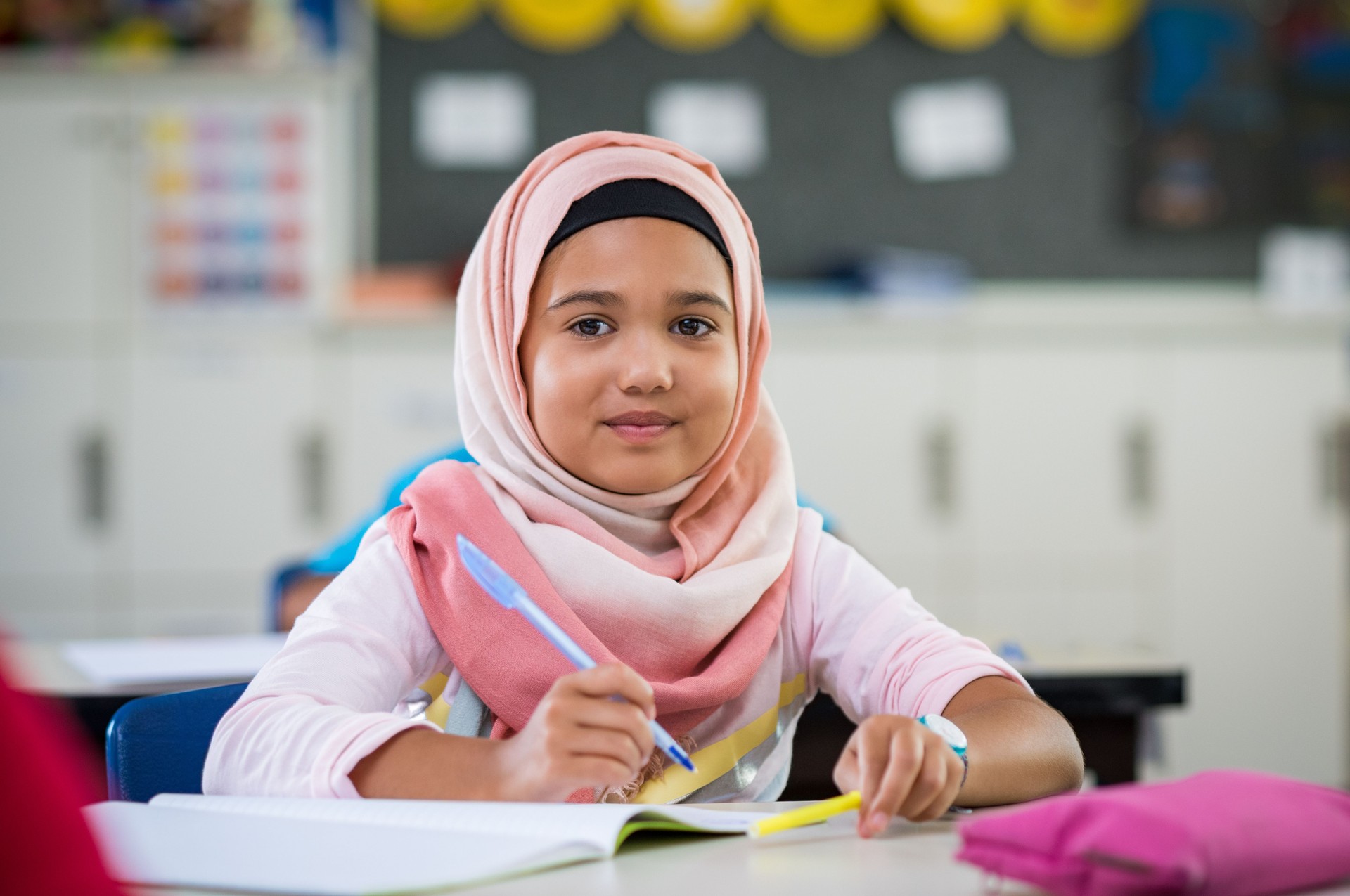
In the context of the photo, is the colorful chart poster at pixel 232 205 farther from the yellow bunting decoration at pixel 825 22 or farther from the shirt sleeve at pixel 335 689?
the shirt sleeve at pixel 335 689

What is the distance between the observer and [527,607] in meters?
0.80

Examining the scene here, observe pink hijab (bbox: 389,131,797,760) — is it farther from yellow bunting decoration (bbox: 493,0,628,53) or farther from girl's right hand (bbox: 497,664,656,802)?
yellow bunting decoration (bbox: 493,0,628,53)

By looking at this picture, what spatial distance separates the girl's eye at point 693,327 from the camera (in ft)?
3.56

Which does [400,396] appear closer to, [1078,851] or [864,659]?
[864,659]

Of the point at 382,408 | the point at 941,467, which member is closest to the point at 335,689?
the point at 382,408

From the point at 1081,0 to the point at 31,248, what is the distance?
2766mm

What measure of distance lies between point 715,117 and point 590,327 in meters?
2.69

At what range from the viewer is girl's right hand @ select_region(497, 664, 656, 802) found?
2.45 ft

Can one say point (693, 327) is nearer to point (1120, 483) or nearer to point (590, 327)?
point (590, 327)

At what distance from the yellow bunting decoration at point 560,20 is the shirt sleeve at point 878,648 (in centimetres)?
269

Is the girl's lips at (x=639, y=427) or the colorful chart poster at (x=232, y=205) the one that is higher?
the colorful chart poster at (x=232, y=205)

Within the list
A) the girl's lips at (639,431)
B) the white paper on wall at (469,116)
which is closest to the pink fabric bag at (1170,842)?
the girl's lips at (639,431)

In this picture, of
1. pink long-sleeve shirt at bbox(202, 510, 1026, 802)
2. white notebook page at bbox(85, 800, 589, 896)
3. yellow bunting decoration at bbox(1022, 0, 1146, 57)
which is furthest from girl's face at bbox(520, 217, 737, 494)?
yellow bunting decoration at bbox(1022, 0, 1146, 57)

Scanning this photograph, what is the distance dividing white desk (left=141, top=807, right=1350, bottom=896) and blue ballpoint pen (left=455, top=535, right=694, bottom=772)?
0.17 feet
